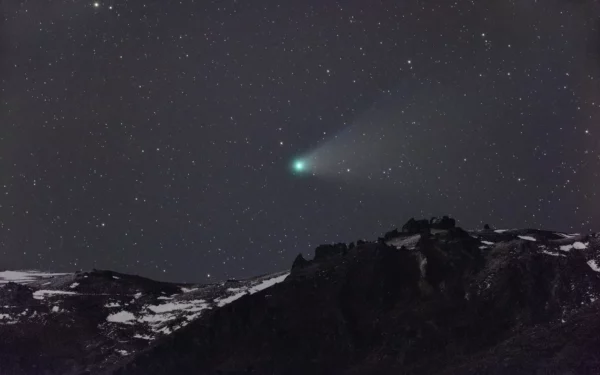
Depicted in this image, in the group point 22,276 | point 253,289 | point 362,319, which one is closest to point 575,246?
point 362,319

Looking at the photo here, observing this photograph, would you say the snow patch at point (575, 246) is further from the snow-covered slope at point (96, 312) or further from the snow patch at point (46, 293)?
A: the snow patch at point (46, 293)

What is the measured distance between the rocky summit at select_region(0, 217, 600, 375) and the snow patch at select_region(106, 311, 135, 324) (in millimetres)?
271

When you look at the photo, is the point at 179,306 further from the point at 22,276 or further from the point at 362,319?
the point at 22,276

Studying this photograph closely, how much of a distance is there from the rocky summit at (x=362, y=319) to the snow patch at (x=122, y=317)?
27 centimetres

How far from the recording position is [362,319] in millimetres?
87438

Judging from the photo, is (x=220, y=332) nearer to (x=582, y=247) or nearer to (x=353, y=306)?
(x=353, y=306)

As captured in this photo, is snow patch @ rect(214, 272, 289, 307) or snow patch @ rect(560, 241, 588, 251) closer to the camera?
snow patch @ rect(560, 241, 588, 251)

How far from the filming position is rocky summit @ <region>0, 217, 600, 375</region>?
240ft

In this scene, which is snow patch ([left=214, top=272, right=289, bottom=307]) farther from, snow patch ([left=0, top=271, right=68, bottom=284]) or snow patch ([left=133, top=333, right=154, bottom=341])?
snow patch ([left=0, top=271, right=68, bottom=284])

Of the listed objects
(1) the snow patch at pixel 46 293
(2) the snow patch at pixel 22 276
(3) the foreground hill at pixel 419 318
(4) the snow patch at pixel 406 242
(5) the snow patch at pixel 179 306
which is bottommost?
(3) the foreground hill at pixel 419 318

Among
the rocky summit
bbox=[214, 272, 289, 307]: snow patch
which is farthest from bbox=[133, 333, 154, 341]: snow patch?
bbox=[214, 272, 289, 307]: snow patch

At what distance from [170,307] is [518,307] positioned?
59727 millimetres

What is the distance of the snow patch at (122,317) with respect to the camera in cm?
9781

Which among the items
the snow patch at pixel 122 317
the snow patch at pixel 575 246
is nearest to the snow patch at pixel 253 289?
the snow patch at pixel 122 317
